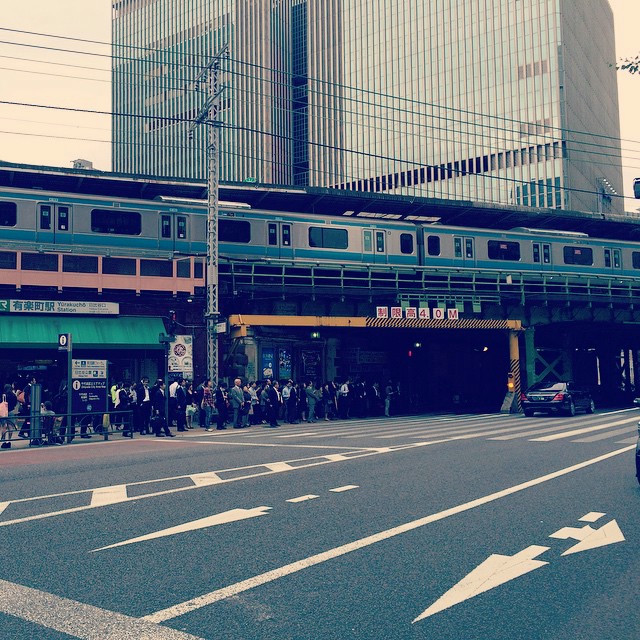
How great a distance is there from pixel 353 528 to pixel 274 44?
123 meters

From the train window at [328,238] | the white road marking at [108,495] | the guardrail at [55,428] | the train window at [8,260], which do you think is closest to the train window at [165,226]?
the train window at [8,260]

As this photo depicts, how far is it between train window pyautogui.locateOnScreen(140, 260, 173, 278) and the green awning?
1934 mm

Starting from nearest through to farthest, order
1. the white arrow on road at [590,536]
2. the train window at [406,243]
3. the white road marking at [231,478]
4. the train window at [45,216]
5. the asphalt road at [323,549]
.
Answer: the asphalt road at [323,549], the white arrow on road at [590,536], the white road marking at [231,478], the train window at [45,216], the train window at [406,243]

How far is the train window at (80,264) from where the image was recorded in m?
27.3

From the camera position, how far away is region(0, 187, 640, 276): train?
88.9 ft

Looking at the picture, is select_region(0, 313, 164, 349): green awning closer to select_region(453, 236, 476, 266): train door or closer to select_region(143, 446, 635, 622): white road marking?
select_region(453, 236, 476, 266): train door

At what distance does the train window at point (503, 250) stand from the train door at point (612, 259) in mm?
5757

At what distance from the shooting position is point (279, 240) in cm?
3117

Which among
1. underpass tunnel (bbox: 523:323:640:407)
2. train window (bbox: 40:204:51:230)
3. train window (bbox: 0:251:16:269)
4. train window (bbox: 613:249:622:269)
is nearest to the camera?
train window (bbox: 0:251:16:269)

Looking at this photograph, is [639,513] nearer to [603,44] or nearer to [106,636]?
[106,636]

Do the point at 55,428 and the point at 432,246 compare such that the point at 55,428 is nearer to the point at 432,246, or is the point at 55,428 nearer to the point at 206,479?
the point at 206,479

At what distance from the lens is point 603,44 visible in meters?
111

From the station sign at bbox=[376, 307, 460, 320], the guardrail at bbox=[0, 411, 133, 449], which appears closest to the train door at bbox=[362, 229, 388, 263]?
the station sign at bbox=[376, 307, 460, 320]

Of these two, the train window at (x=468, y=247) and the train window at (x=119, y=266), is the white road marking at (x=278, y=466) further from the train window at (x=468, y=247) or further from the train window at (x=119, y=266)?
the train window at (x=468, y=247)
